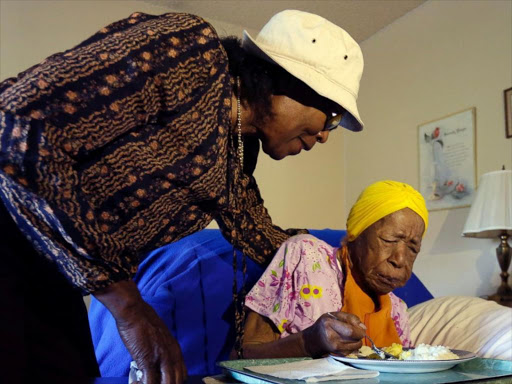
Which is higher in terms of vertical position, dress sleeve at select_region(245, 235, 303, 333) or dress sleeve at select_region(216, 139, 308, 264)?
dress sleeve at select_region(216, 139, 308, 264)

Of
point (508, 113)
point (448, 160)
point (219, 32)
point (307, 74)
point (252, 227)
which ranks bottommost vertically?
point (252, 227)

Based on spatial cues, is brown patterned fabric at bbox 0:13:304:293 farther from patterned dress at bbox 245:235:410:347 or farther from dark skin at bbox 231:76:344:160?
patterned dress at bbox 245:235:410:347

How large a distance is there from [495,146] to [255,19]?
1934 mm

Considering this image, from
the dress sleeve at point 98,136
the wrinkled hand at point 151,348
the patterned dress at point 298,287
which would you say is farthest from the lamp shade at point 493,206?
the wrinkled hand at point 151,348

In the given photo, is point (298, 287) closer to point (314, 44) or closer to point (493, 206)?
point (314, 44)

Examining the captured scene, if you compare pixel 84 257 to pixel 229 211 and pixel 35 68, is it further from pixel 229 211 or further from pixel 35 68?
pixel 229 211

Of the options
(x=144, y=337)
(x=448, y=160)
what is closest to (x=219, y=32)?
(x=448, y=160)

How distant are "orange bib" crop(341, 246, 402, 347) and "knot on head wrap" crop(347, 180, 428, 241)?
104 millimetres

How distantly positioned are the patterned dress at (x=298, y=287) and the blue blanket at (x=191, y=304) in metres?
0.17

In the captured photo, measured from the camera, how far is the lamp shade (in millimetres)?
2703

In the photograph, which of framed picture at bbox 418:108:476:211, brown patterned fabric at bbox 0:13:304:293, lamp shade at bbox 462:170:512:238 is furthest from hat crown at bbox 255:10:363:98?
framed picture at bbox 418:108:476:211

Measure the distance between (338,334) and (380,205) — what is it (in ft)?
1.67

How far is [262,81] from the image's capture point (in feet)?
3.73

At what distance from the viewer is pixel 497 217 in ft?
8.95
